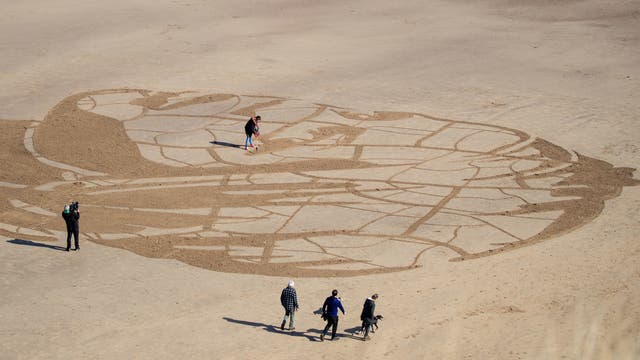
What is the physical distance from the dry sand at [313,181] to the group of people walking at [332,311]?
0.28m

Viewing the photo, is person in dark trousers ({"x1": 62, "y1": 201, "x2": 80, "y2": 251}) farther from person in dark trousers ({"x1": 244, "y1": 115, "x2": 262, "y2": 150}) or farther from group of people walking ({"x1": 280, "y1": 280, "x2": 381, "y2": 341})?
person in dark trousers ({"x1": 244, "y1": 115, "x2": 262, "y2": 150})

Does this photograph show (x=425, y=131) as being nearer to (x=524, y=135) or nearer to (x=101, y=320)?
Answer: (x=524, y=135)

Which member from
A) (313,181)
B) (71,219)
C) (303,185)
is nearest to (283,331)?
(71,219)

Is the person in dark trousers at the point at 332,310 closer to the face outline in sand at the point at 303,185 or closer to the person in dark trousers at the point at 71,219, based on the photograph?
the face outline in sand at the point at 303,185

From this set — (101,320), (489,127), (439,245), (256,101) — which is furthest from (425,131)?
(101,320)

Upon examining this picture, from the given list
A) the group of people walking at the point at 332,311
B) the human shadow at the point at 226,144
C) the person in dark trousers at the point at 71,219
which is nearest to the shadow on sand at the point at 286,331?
the group of people walking at the point at 332,311

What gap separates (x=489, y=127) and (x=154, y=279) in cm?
1585

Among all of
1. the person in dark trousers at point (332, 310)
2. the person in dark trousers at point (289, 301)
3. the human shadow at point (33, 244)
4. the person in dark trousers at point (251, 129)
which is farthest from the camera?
the person in dark trousers at point (251, 129)

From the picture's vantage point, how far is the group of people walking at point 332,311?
19.2 meters

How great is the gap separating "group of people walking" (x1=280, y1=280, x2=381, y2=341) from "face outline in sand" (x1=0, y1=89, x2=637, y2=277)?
120 inches

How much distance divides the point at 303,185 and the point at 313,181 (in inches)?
17.9

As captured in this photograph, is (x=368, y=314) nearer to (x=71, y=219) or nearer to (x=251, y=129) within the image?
(x=71, y=219)

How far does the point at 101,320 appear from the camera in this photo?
20.2 metres

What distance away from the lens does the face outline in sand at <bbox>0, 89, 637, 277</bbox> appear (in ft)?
79.8
